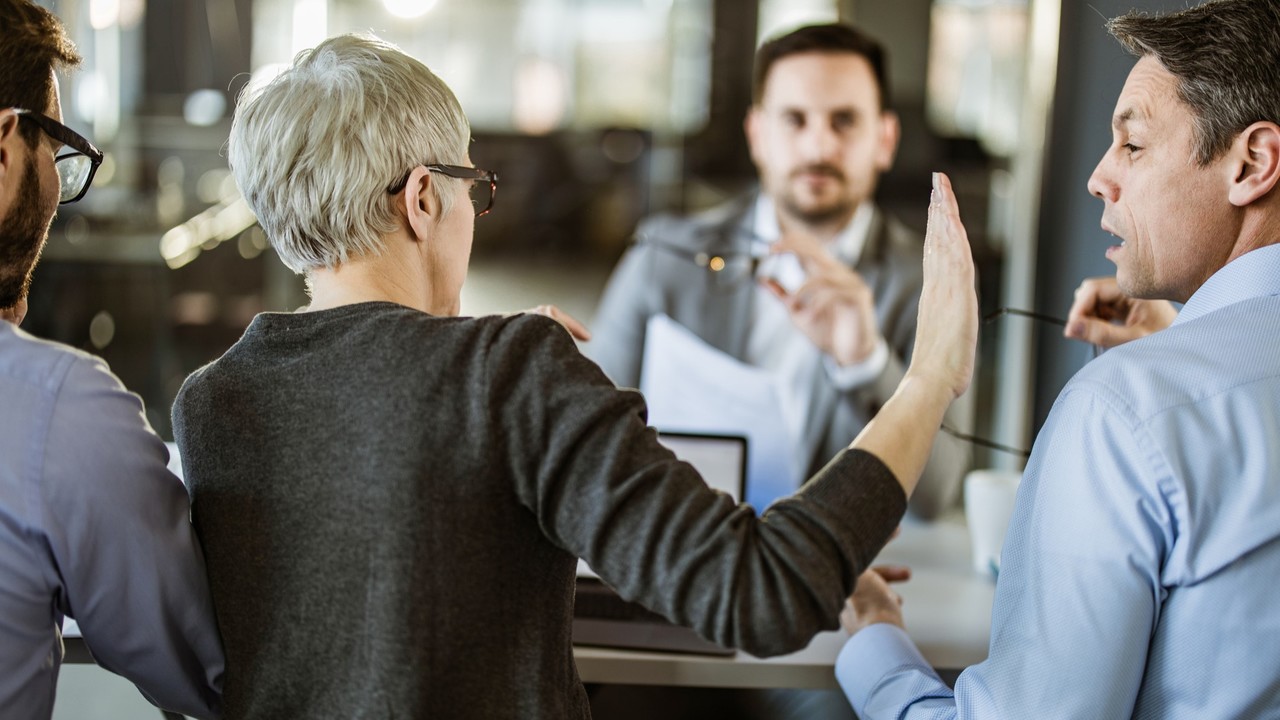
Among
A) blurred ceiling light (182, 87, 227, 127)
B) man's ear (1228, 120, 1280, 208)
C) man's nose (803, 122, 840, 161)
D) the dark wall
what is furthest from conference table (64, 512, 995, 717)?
blurred ceiling light (182, 87, 227, 127)

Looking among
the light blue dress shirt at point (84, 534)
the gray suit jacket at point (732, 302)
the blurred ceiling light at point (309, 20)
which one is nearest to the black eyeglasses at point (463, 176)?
the light blue dress shirt at point (84, 534)

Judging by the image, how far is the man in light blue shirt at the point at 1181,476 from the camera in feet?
3.20

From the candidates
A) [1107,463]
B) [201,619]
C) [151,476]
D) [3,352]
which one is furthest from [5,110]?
[1107,463]

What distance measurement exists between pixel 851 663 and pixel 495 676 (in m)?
0.54

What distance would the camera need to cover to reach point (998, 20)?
3869 mm

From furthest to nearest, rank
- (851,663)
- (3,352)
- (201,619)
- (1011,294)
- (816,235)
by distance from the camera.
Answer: (1011,294) → (816,235) → (851,663) → (201,619) → (3,352)

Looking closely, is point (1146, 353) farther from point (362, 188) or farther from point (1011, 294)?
point (1011, 294)

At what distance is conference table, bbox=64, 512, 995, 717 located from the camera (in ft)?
4.61

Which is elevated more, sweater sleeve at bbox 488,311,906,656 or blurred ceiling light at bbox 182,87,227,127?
blurred ceiling light at bbox 182,87,227,127

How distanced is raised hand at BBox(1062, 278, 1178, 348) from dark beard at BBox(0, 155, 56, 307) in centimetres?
133

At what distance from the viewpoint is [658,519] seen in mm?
871

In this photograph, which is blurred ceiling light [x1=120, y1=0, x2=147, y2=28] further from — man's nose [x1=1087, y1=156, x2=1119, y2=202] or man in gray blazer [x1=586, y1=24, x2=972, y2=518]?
man's nose [x1=1087, y1=156, x2=1119, y2=202]

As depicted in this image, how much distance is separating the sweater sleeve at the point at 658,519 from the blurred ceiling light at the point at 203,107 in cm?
403

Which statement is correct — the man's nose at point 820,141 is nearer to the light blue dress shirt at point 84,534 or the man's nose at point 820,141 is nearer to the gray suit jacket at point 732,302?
the gray suit jacket at point 732,302
